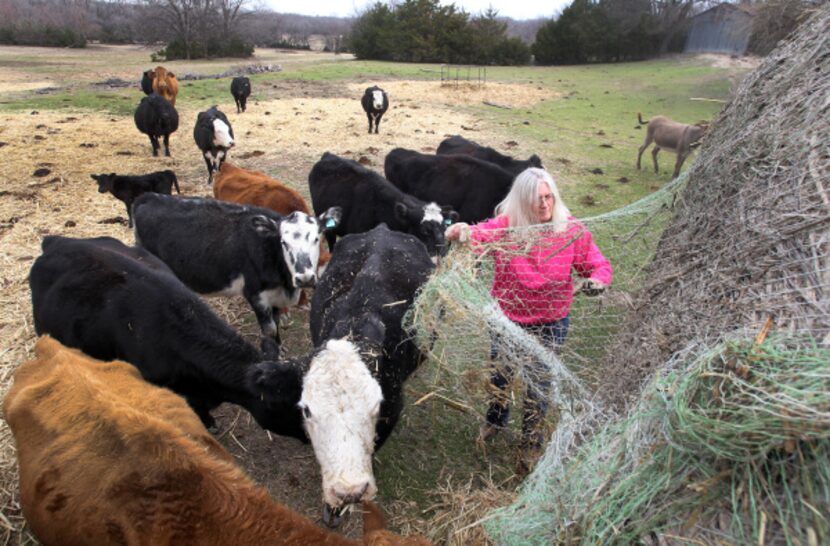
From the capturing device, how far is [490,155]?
9.89 m

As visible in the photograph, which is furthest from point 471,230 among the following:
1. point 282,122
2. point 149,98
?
point 282,122

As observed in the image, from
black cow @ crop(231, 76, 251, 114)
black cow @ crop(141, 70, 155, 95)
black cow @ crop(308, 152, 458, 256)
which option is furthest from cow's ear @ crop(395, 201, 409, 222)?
black cow @ crop(141, 70, 155, 95)

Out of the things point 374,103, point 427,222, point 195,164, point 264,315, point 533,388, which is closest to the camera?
point 533,388

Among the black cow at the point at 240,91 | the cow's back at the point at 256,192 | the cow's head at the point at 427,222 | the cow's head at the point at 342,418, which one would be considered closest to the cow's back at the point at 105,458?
the cow's head at the point at 342,418

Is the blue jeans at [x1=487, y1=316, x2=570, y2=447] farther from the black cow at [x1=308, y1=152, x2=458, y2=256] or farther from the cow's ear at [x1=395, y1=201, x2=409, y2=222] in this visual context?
the cow's ear at [x1=395, y1=201, x2=409, y2=222]

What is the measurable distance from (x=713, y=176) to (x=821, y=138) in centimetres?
70

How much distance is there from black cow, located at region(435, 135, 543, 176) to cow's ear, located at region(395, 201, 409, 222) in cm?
291

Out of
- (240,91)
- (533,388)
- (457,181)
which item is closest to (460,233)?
(533,388)

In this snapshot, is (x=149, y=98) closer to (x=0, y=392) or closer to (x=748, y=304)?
(x=0, y=392)

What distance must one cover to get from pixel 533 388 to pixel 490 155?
312 inches

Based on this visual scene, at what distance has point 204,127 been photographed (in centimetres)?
1112

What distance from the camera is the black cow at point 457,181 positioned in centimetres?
828

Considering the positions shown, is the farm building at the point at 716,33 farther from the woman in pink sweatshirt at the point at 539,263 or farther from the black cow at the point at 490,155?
the woman in pink sweatshirt at the point at 539,263

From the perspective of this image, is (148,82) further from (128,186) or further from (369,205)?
(369,205)
